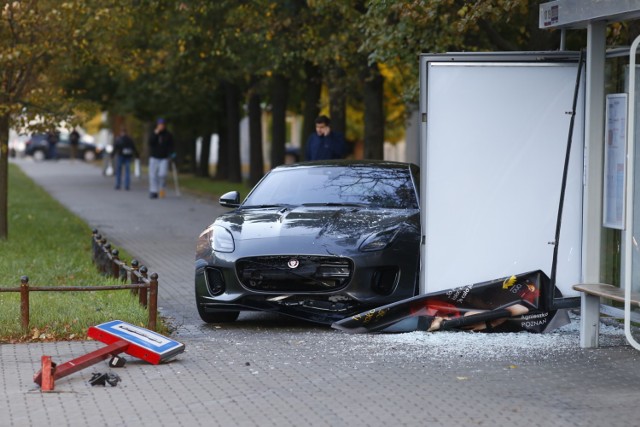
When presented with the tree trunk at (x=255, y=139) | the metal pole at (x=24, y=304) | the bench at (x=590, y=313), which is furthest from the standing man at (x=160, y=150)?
the bench at (x=590, y=313)

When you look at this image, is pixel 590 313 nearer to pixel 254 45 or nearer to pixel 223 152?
pixel 254 45

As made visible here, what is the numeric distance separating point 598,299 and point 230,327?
3190mm

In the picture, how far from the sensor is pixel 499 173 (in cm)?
1073

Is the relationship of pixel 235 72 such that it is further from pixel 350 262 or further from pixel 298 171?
pixel 350 262

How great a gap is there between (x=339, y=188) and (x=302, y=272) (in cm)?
175

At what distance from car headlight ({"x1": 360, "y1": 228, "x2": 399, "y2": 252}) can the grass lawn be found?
182 centimetres

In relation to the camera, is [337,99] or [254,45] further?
[254,45]

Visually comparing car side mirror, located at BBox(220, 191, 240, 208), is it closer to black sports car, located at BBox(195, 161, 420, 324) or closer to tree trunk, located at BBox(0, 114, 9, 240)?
black sports car, located at BBox(195, 161, 420, 324)

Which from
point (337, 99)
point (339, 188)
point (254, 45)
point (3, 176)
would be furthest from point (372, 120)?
point (339, 188)

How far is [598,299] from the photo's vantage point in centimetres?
1000

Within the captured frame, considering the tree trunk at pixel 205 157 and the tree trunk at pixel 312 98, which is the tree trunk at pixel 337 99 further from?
the tree trunk at pixel 205 157

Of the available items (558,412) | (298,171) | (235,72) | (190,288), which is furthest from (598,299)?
(235,72)

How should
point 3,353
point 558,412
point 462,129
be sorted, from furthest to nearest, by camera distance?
point 462,129
point 3,353
point 558,412

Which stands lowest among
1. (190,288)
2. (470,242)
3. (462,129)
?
(190,288)
